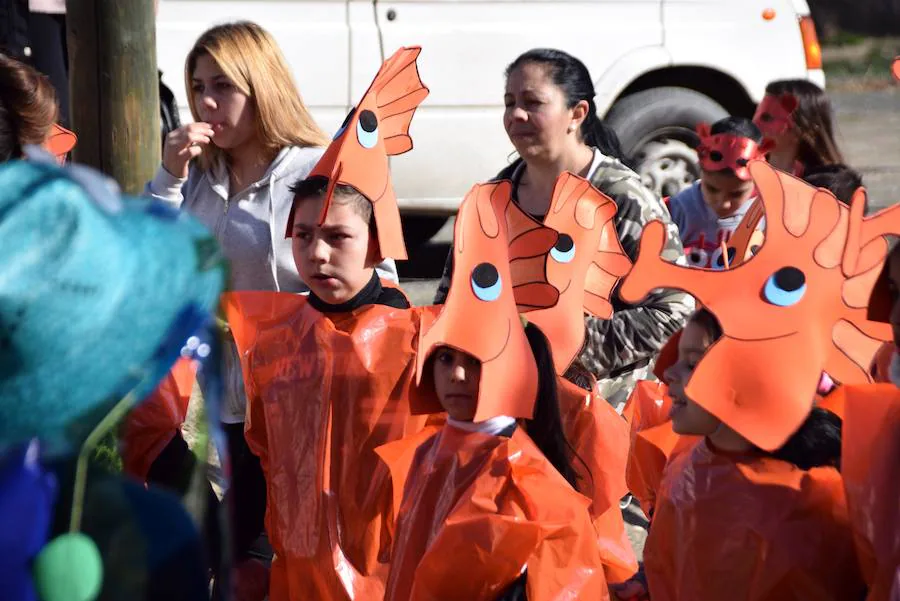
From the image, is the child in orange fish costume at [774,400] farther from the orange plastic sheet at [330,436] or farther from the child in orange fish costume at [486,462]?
the orange plastic sheet at [330,436]

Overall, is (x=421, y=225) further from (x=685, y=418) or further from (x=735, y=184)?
(x=685, y=418)

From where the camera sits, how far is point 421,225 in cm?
880

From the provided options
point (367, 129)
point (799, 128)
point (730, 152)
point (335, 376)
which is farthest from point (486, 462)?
point (799, 128)

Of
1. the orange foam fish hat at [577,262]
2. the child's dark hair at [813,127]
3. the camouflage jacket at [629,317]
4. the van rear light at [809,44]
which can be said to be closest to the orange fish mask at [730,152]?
the child's dark hair at [813,127]

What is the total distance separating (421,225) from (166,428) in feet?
20.6

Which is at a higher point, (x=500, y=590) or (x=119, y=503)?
(x=119, y=503)

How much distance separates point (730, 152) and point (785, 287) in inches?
115

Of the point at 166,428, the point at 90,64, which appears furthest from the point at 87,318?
the point at 90,64

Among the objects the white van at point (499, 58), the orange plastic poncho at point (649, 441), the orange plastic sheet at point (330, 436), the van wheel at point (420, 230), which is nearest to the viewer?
the orange plastic poncho at point (649, 441)

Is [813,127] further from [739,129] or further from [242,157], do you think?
[242,157]

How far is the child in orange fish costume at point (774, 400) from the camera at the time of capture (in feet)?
8.48

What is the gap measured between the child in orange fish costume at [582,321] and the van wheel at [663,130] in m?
4.51

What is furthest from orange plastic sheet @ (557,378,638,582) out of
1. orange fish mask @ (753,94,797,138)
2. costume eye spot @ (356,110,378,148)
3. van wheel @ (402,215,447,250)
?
van wheel @ (402,215,447,250)

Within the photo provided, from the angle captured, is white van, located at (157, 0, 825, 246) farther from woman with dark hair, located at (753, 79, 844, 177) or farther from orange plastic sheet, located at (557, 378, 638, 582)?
orange plastic sheet, located at (557, 378, 638, 582)
